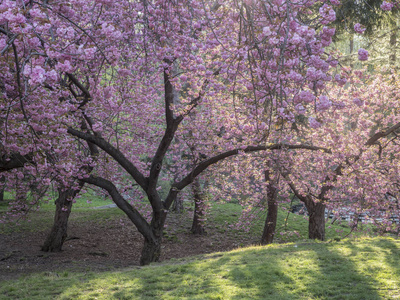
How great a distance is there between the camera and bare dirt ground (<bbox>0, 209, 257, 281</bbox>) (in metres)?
10.2

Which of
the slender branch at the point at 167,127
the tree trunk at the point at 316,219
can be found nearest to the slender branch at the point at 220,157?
the slender branch at the point at 167,127

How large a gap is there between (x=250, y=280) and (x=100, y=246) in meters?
8.10

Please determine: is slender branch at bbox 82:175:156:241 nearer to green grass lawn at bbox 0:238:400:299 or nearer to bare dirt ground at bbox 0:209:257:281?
bare dirt ground at bbox 0:209:257:281

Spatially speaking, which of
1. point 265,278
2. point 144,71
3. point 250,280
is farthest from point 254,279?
point 144,71

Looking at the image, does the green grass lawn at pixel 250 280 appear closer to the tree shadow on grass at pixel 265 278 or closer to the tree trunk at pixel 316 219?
the tree shadow on grass at pixel 265 278

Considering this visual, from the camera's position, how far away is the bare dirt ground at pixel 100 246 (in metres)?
10.2

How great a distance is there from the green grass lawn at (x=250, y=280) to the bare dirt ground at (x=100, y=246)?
168 cm

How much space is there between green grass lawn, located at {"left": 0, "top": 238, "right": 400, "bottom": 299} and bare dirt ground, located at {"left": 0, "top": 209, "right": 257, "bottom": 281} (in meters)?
1.68

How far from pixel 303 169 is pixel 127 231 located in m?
8.16

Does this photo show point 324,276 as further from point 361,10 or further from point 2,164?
point 361,10

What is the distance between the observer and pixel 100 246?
13.6 meters

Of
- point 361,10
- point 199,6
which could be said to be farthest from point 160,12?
point 361,10

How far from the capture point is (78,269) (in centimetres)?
957

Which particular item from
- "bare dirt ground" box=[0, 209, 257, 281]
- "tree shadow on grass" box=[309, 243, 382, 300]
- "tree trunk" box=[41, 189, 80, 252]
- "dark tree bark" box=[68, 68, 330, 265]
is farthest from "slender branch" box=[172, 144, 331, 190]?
"tree trunk" box=[41, 189, 80, 252]
